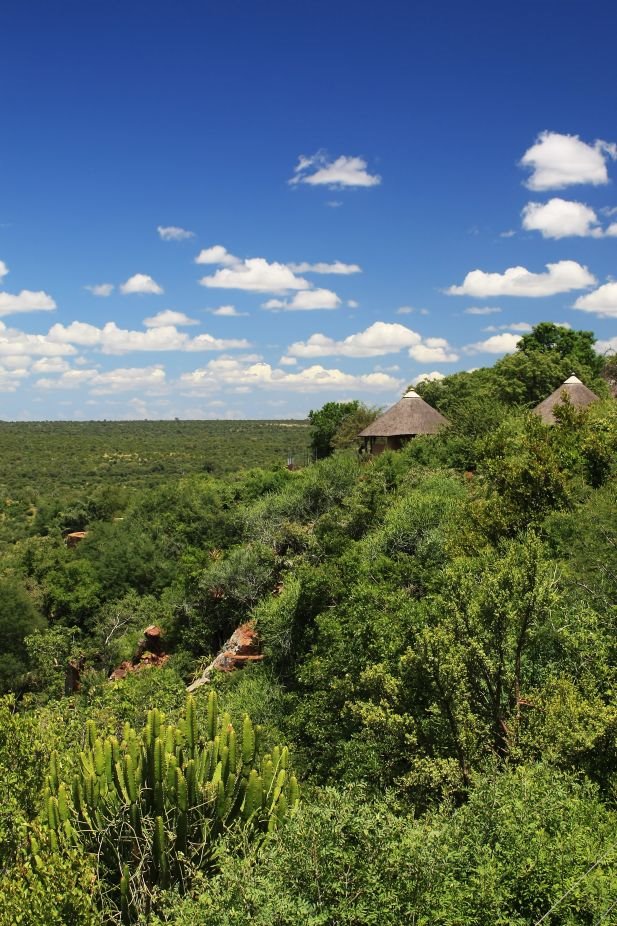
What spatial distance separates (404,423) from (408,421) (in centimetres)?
22

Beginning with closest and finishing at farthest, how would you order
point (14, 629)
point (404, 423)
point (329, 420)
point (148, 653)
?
point (148, 653) < point (14, 629) < point (404, 423) < point (329, 420)

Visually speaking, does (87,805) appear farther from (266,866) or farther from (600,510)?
(600,510)

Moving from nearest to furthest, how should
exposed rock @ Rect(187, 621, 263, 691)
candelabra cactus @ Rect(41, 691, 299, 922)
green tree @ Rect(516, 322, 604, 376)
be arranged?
candelabra cactus @ Rect(41, 691, 299, 922) < exposed rock @ Rect(187, 621, 263, 691) < green tree @ Rect(516, 322, 604, 376)

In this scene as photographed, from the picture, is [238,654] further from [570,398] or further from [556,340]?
[556,340]

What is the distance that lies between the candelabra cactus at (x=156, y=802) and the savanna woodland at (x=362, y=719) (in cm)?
4

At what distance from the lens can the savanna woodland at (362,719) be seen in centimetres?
596

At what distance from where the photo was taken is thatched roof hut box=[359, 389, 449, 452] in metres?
32.3

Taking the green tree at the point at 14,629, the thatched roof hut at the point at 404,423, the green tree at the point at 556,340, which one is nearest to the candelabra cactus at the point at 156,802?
the green tree at the point at 14,629

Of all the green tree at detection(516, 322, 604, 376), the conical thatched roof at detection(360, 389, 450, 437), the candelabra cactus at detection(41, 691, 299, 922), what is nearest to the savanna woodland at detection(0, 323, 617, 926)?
the candelabra cactus at detection(41, 691, 299, 922)

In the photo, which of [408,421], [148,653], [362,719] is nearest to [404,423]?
[408,421]

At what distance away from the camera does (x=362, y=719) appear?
1055 centimetres

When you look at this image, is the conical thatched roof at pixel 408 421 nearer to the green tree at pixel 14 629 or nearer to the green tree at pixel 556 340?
the green tree at pixel 556 340

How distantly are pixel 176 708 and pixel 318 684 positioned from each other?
9.88 feet

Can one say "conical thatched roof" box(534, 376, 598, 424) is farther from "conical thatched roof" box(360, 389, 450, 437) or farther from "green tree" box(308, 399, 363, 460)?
"green tree" box(308, 399, 363, 460)
